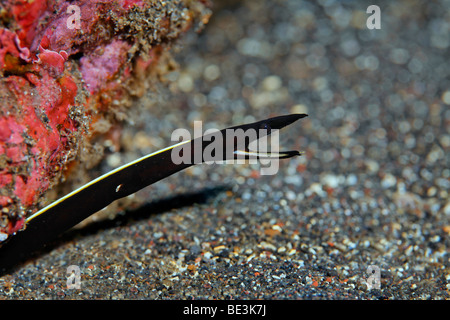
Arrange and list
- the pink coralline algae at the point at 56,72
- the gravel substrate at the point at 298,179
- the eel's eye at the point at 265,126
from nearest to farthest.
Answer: the pink coralline algae at the point at 56,72, the eel's eye at the point at 265,126, the gravel substrate at the point at 298,179

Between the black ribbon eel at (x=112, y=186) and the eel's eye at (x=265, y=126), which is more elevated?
the eel's eye at (x=265, y=126)

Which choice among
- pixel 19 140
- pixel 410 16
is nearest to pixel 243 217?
pixel 19 140

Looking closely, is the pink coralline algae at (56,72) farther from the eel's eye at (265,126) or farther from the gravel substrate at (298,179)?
the eel's eye at (265,126)

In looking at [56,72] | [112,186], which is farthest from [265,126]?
[56,72]

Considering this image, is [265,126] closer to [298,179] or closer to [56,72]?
[56,72]

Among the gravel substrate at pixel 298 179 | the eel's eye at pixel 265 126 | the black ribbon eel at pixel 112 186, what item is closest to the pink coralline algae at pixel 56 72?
the black ribbon eel at pixel 112 186

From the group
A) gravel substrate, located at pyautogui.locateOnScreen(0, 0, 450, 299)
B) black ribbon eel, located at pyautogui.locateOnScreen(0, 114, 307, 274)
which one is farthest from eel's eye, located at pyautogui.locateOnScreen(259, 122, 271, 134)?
gravel substrate, located at pyautogui.locateOnScreen(0, 0, 450, 299)
